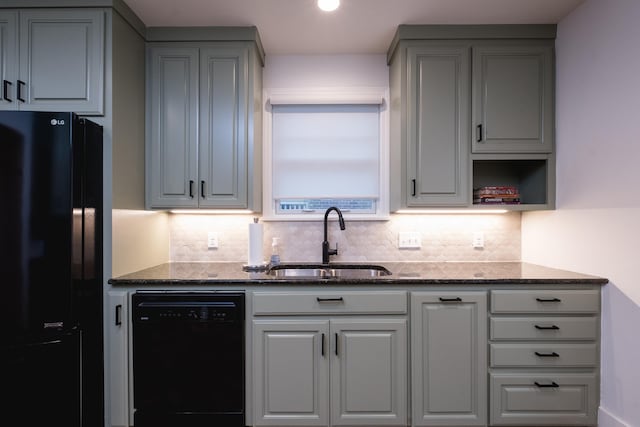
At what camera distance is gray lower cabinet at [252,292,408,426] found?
1.78 m

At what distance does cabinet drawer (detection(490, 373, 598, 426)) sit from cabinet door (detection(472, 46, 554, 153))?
53.8 inches

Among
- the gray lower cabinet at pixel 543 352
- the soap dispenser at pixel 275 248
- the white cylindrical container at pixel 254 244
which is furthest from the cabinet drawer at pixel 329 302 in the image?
the soap dispenser at pixel 275 248

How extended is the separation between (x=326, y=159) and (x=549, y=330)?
5.87ft

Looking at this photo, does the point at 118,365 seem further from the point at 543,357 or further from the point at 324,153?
the point at 543,357

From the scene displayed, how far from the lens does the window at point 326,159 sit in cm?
252

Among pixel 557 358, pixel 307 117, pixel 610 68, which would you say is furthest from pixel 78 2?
pixel 557 358

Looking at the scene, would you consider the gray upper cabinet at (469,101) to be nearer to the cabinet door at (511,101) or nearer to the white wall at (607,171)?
the cabinet door at (511,101)

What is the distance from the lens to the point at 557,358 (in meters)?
1.77

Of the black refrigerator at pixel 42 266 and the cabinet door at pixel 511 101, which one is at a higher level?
the cabinet door at pixel 511 101

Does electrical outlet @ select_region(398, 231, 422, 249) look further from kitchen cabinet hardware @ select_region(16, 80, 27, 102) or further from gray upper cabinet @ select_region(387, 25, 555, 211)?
kitchen cabinet hardware @ select_region(16, 80, 27, 102)

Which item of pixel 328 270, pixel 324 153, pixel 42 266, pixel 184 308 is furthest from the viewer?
pixel 324 153

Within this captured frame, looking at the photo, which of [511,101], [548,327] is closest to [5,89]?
[511,101]

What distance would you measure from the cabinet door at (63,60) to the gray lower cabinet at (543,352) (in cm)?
253

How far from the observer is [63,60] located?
5.90ft
